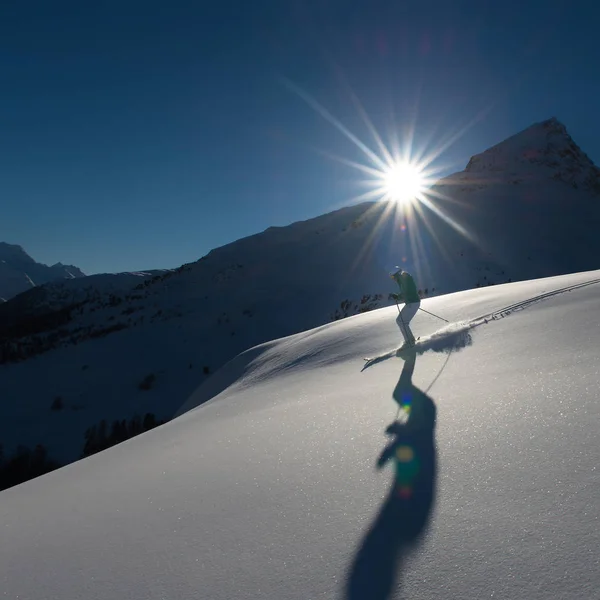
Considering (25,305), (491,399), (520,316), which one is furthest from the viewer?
(25,305)

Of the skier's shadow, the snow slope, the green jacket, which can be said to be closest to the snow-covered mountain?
the green jacket

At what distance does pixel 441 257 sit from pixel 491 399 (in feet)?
66.7

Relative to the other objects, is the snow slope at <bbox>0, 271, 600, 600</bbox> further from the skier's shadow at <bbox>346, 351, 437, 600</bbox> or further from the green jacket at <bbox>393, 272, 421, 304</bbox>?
the green jacket at <bbox>393, 272, 421, 304</bbox>

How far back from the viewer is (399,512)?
1.83 metres

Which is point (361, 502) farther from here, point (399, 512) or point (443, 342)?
point (443, 342)

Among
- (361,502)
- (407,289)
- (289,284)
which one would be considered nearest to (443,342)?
(407,289)

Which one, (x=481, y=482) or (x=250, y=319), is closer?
(x=481, y=482)

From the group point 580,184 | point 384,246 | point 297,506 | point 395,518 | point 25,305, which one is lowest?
point 395,518

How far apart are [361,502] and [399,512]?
23 cm

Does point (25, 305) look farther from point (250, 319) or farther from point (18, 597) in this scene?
point (18, 597)

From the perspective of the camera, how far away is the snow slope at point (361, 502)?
56.1 inches

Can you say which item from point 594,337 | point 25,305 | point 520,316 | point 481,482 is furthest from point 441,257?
point 25,305

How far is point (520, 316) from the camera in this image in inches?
205

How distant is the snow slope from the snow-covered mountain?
11328 mm
